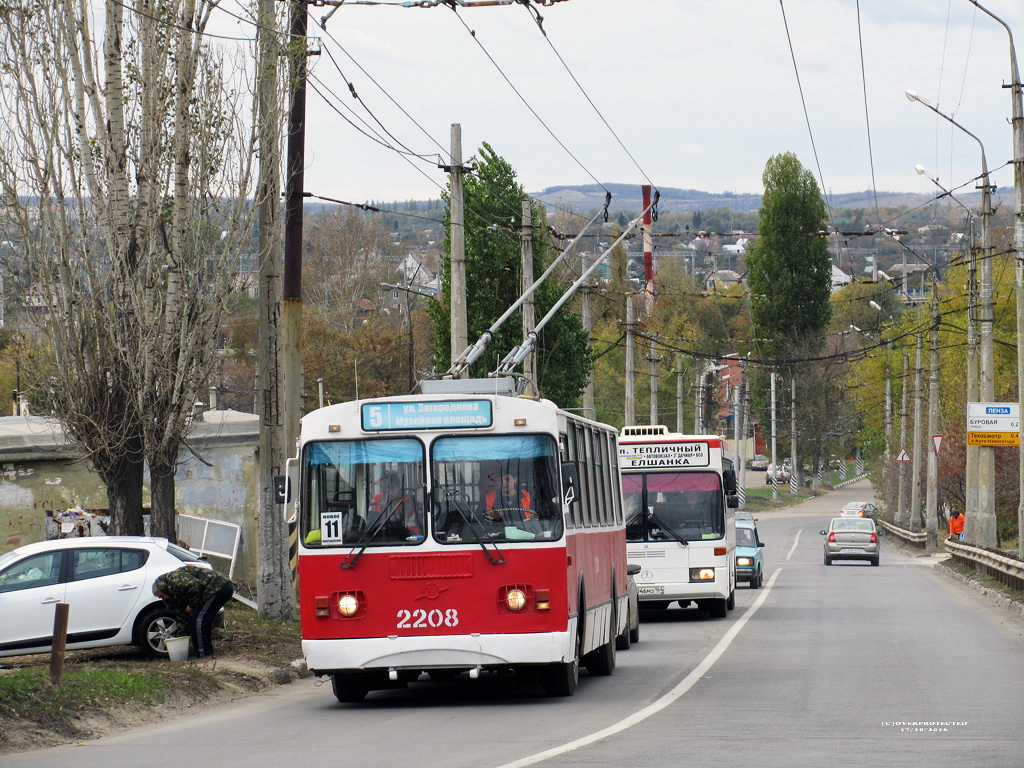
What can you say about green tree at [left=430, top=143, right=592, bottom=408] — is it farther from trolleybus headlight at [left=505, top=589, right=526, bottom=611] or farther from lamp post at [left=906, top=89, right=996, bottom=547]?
trolleybus headlight at [left=505, top=589, right=526, bottom=611]

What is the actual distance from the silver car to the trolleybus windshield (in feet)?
83.1

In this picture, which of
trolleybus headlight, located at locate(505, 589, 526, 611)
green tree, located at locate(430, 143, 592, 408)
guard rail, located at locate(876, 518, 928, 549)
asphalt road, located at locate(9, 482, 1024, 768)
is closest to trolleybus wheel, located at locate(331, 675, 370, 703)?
asphalt road, located at locate(9, 482, 1024, 768)

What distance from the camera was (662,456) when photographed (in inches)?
989

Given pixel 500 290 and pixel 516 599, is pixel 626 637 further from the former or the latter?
pixel 500 290

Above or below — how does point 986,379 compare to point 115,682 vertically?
above

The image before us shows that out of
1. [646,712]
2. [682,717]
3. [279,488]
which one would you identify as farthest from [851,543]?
[682,717]

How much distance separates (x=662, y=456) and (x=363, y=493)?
40.9 ft

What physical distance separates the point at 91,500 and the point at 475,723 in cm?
1798

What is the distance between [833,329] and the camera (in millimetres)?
124688

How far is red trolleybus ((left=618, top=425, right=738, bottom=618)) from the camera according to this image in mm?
24703

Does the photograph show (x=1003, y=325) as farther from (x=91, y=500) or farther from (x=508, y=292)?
(x=91, y=500)

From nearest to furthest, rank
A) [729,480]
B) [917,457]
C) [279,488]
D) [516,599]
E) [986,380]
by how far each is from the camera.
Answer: [516,599] < [279,488] < [729,480] < [986,380] < [917,457]

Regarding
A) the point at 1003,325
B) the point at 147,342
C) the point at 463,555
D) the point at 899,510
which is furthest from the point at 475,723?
the point at 899,510

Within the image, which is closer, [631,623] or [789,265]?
[631,623]
